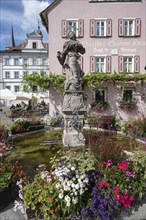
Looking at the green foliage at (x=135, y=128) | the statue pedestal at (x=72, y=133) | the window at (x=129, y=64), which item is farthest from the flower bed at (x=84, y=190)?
the window at (x=129, y=64)

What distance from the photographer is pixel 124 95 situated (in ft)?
47.7

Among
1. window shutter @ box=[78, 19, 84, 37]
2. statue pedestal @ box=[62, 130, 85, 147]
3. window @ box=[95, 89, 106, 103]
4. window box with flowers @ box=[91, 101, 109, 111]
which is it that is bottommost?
statue pedestal @ box=[62, 130, 85, 147]

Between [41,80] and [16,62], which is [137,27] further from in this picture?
[16,62]

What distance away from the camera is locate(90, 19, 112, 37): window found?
554 inches

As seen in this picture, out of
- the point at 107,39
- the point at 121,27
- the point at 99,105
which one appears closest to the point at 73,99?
the point at 99,105

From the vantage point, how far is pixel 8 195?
9.82ft

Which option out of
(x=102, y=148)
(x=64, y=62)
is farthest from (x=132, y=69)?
(x=102, y=148)

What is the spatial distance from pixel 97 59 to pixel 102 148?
12552 mm

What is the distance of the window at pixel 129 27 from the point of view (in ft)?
46.1

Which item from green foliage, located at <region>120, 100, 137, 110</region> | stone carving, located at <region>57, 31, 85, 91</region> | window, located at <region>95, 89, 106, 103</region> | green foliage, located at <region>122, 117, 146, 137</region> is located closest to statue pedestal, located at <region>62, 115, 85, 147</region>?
stone carving, located at <region>57, 31, 85, 91</region>

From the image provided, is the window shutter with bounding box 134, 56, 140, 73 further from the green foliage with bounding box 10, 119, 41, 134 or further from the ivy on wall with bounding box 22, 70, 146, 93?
the green foliage with bounding box 10, 119, 41, 134

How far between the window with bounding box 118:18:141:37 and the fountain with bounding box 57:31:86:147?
1061 centimetres

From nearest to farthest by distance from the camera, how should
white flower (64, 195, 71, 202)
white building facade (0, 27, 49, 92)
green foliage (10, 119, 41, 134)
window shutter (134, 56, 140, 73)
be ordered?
white flower (64, 195, 71, 202) < green foliage (10, 119, 41, 134) < window shutter (134, 56, 140, 73) < white building facade (0, 27, 49, 92)

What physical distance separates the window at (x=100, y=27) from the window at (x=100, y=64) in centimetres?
198
